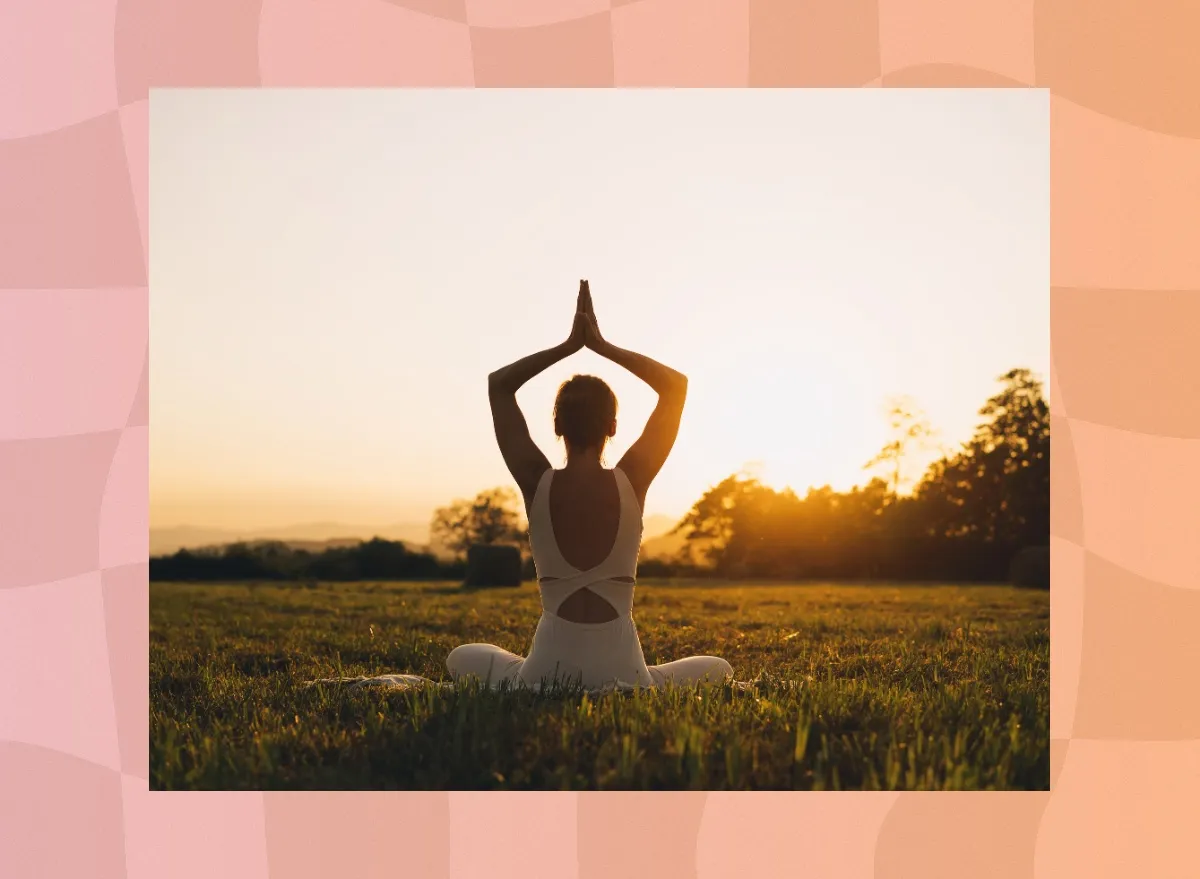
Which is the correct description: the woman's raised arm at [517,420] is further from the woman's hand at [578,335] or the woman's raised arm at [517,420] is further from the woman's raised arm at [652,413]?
the woman's raised arm at [652,413]

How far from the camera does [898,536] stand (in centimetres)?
1647

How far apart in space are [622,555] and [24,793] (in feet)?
9.42

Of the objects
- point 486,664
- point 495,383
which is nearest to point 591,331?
point 495,383

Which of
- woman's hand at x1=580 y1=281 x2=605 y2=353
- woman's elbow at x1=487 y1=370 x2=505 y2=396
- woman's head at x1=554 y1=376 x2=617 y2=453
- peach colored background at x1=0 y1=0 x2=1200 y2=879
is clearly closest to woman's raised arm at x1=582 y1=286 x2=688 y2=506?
woman's hand at x1=580 y1=281 x2=605 y2=353

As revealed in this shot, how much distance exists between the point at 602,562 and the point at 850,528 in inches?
483

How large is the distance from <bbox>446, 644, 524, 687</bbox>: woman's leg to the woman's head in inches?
40.3

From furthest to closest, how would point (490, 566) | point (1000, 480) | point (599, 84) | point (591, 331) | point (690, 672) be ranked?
point (1000, 480) → point (490, 566) → point (599, 84) → point (690, 672) → point (591, 331)

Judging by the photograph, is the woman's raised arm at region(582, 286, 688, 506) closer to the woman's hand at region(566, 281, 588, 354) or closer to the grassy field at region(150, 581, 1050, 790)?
the woman's hand at region(566, 281, 588, 354)

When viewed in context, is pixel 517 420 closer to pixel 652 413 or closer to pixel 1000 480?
pixel 652 413

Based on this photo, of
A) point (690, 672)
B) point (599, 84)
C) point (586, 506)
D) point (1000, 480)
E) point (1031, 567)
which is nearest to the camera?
point (586, 506)

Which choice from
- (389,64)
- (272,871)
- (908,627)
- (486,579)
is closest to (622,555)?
(272,871)

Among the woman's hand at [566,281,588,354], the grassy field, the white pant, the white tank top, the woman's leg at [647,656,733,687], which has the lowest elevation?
the grassy field

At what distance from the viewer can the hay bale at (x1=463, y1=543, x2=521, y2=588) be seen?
1488 centimetres

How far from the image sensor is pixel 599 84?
511 cm
